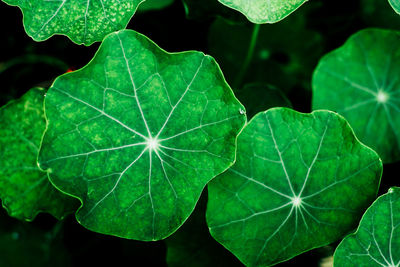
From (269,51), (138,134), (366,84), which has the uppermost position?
(269,51)

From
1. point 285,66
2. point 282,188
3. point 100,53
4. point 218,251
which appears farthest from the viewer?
point 285,66

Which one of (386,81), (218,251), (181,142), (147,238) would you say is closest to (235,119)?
(181,142)

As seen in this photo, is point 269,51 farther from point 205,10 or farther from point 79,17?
point 79,17

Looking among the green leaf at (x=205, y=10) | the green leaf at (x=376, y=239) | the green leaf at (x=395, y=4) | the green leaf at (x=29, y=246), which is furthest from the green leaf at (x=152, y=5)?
the green leaf at (x=376, y=239)

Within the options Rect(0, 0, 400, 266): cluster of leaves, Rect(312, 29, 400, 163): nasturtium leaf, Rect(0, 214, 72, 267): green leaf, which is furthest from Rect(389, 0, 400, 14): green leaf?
Rect(0, 214, 72, 267): green leaf

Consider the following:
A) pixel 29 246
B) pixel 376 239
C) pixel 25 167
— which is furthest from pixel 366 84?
pixel 29 246

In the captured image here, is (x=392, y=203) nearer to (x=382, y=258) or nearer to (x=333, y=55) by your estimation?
(x=382, y=258)

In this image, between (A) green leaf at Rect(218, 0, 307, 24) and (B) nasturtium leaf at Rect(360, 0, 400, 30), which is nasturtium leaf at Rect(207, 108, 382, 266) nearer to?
(A) green leaf at Rect(218, 0, 307, 24)
